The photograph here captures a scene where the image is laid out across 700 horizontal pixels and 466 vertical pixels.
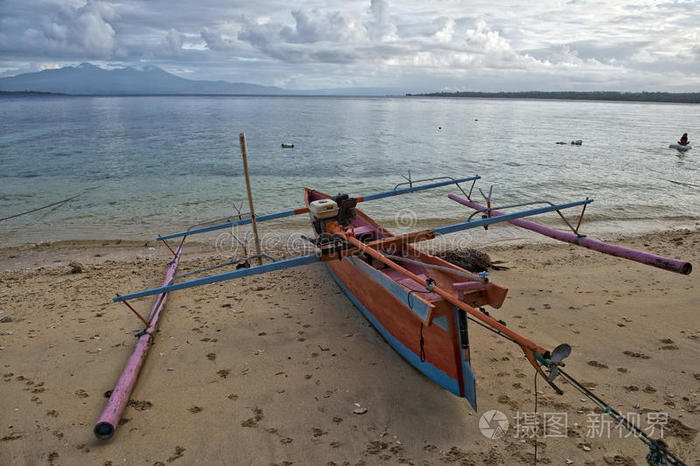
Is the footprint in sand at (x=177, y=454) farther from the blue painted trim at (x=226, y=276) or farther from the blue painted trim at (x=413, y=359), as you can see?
the blue painted trim at (x=413, y=359)

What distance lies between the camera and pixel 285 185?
19250mm

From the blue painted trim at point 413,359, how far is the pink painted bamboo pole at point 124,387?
318 cm

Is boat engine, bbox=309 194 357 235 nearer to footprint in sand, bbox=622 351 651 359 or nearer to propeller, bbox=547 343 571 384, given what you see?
propeller, bbox=547 343 571 384

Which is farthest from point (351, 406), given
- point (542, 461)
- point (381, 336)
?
point (542, 461)

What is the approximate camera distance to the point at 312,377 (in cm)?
504

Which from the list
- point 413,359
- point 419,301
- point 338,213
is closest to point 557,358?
point 419,301

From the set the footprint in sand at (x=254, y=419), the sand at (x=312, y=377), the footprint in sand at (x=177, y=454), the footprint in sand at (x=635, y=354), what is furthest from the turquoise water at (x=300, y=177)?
the footprint in sand at (x=177, y=454)

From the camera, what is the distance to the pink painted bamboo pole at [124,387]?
13.3 feet

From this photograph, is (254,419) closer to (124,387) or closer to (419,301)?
(124,387)

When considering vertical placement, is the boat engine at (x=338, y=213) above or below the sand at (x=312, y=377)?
above

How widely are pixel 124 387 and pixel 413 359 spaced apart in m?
3.48

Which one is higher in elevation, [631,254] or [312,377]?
[631,254]

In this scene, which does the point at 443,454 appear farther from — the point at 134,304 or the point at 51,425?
the point at 134,304

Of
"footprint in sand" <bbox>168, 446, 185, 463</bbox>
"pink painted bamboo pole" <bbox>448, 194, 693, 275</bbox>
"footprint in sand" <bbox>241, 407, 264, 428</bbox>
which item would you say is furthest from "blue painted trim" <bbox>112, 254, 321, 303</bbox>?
"pink painted bamboo pole" <bbox>448, 194, 693, 275</bbox>
